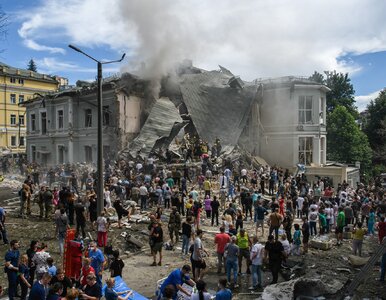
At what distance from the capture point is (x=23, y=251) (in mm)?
12398

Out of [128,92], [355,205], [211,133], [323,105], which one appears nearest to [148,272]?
[355,205]

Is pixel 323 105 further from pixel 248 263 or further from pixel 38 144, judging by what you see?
pixel 38 144

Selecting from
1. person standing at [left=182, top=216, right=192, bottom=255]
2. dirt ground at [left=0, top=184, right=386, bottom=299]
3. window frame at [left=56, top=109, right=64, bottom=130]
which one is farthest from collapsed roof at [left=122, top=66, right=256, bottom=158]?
person standing at [left=182, top=216, right=192, bottom=255]

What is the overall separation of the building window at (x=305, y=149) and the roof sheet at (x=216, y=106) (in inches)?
203

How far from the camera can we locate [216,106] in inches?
1241

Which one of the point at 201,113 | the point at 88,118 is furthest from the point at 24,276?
the point at 88,118

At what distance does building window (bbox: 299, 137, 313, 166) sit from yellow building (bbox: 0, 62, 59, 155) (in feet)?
140

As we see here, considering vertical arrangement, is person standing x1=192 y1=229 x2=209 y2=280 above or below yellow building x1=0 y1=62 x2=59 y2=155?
below

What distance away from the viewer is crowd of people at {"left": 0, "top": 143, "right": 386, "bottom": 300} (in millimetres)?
8211

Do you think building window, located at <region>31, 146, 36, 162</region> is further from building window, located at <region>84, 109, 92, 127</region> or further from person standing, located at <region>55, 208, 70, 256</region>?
person standing, located at <region>55, 208, 70, 256</region>

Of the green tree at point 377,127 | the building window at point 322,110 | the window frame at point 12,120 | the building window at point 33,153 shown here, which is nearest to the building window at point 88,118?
the building window at point 33,153

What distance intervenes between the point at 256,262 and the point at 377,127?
43492mm

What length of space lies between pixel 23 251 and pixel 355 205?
14.1 m

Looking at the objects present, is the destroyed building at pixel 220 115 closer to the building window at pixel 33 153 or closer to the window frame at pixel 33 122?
the window frame at pixel 33 122
